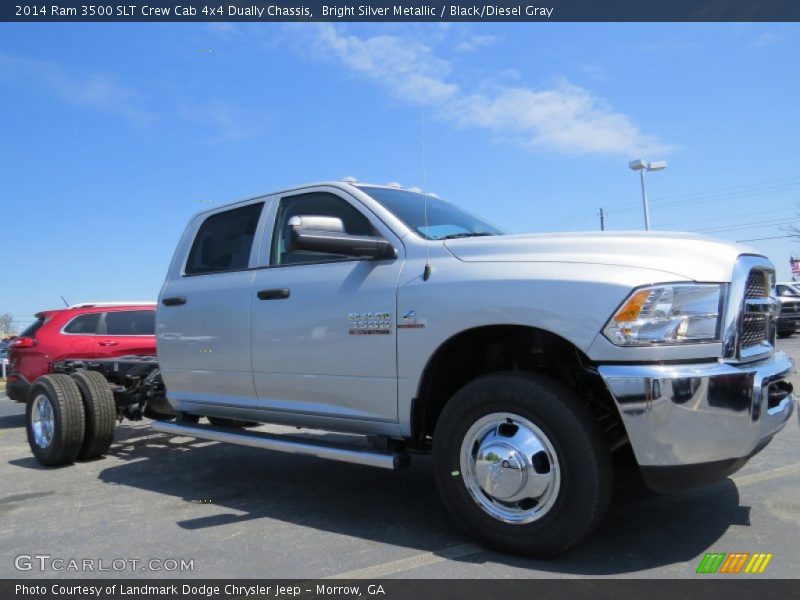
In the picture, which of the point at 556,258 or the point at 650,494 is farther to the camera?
the point at 650,494

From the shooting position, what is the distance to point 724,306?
287 cm

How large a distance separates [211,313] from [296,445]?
1.28m

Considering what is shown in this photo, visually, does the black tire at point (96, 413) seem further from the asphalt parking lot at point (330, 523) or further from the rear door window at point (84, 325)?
the rear door window at point (84, 325)

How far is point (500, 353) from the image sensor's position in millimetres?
3701

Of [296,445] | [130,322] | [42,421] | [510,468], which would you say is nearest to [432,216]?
[296,445]

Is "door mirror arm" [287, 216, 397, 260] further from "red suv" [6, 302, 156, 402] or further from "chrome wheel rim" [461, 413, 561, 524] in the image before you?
"red suv" [6, 302, 156, 402]

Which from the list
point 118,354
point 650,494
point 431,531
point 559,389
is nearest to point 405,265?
point 559,389

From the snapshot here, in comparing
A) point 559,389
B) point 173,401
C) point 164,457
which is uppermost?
point 559,389

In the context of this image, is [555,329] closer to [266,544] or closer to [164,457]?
[266,544]

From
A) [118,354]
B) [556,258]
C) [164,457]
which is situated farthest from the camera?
[118,354]

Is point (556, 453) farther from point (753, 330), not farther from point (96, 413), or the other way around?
point (96, 413)

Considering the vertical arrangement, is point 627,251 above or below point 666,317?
above

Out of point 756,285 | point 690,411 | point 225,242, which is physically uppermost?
point 225,242

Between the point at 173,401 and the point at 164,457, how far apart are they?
142cm
